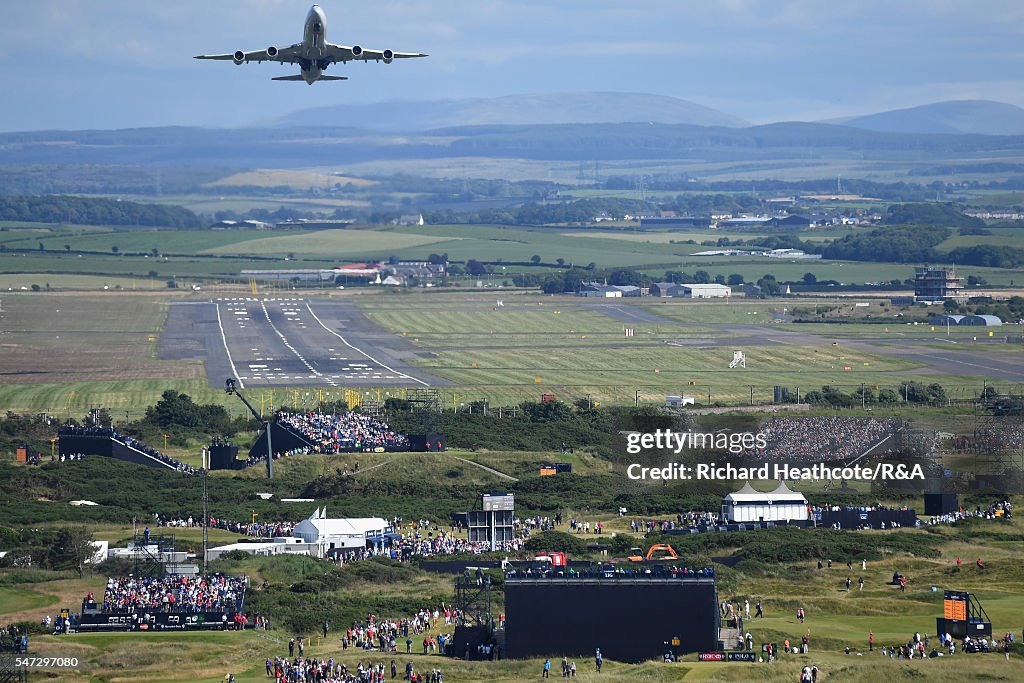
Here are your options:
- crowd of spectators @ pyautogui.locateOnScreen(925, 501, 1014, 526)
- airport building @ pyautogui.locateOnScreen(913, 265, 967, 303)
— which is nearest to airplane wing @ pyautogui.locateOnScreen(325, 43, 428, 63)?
crowd of spectators @ pyautogui.locateOnScreen(925, 501, 1014, 526)

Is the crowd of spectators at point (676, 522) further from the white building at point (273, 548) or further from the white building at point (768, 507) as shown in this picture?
the white building at point (273, 548)

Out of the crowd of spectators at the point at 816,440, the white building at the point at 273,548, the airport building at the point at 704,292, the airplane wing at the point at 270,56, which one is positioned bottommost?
the airport building at the point at 704,292

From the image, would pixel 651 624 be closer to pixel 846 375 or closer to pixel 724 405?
pixel 724 405

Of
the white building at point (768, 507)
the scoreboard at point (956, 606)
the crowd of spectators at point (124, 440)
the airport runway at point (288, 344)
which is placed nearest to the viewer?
the scoreboard at point (956, 606)

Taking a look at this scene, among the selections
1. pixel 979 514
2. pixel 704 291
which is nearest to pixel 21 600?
pixel 979 514

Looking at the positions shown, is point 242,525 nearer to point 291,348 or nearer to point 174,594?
point 174,594

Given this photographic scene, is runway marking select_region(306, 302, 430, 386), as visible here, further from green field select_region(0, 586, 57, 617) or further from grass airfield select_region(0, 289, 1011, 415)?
green field select_region(0, 586, 57, 617)

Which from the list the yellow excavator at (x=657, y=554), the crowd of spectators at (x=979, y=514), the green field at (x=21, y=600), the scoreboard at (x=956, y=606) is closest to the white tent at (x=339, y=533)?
the yellow excavator at (x=657, y=554)
